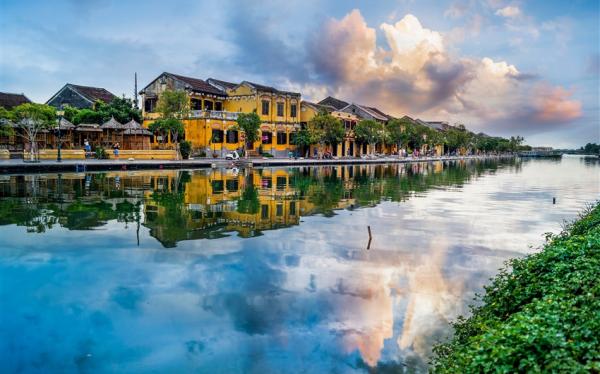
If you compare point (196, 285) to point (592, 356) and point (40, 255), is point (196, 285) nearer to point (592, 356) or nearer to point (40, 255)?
point (40, 255)

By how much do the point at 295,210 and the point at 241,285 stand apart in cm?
971

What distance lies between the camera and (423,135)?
93562mm

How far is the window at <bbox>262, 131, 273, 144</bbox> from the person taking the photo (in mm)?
60000

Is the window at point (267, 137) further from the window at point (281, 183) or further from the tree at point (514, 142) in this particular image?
the tree at point (514, 142)

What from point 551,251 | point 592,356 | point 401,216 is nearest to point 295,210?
point 401,216

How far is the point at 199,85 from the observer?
5697cm

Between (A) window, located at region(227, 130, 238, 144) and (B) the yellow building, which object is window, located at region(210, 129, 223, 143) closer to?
(B) the yellow building

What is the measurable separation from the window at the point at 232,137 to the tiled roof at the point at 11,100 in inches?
877

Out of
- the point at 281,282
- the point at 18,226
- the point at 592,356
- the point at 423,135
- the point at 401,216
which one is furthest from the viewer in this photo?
the point at 423,135

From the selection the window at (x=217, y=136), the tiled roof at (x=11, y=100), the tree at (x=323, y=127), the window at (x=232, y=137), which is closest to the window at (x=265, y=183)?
the window at (x=217, y=136)

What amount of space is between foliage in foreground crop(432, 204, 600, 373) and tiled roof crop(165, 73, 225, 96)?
2016 inches

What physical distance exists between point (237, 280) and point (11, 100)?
171ft

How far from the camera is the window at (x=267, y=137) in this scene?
6000cm

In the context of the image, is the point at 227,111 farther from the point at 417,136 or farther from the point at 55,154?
the point at 417,136
